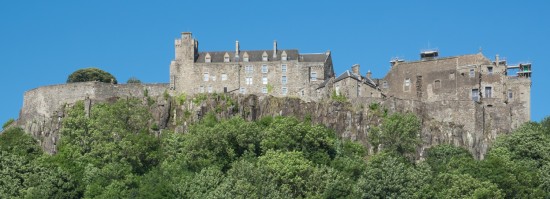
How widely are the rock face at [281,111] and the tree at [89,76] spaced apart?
2321 centimetres

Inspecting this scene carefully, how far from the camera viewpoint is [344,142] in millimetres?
104312

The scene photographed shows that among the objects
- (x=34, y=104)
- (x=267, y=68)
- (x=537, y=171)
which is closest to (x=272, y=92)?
(x=267, y=68)

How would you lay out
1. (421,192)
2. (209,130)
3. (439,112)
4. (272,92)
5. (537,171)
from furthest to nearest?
(272,92), (439,112), (209,130), (537,171), (421,192)

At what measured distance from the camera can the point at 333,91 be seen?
111688mm

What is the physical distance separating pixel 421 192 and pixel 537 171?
39.1 feet

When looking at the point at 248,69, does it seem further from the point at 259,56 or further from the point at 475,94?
the point at 475,94

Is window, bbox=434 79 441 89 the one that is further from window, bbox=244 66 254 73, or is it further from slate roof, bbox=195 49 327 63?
window, bbox=244 66 254 73

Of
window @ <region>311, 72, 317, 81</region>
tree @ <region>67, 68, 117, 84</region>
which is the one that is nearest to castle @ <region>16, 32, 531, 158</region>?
window @ <region>311, 72, 317, 81</region>

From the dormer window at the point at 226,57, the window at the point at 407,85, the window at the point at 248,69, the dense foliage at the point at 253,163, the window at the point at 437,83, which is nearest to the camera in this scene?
the dense foliage at the point at 253,163

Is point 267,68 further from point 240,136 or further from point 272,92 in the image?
point 240,136

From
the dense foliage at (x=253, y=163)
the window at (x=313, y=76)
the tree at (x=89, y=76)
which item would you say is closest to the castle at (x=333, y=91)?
the window at (x=313, y=76)

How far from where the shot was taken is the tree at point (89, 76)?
459 ft

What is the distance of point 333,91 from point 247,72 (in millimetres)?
9194

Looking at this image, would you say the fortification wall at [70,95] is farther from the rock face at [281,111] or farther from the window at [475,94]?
the window at [475,94]
